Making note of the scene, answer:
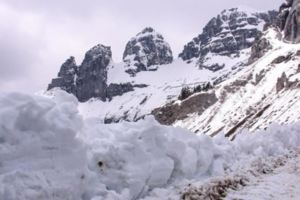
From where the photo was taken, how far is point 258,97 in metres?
134

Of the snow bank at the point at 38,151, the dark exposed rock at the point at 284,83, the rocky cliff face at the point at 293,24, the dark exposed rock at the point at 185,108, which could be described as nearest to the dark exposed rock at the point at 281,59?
the dark exposed rock at the point at 185,108

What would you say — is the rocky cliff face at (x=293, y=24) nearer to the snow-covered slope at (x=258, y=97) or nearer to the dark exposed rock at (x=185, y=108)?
the snow-covered slope at (x=258, y=97)

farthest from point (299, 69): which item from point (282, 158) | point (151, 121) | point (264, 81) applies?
point (151, 121)

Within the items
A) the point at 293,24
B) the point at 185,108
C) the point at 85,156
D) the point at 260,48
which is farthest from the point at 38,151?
the point at 260,48

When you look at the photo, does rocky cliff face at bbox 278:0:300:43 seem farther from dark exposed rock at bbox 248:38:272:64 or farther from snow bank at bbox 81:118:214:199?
snow bank at bbox 81:118:214:199

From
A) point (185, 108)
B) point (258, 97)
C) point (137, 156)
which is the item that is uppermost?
point (258, 97)

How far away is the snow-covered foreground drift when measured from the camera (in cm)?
778

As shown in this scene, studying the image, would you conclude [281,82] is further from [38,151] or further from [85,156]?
[38,151]

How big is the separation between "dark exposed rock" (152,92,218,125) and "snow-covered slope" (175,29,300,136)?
2667mm

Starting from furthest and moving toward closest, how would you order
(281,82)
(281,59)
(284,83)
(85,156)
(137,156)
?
1. (281,59)
2. (281,82)
3. (284,83)
4. (137,156)
5. (85,156)

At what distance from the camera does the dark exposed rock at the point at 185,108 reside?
15900cm

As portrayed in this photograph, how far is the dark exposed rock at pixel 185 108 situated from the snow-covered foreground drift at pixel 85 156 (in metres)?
145

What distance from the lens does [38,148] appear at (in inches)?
320

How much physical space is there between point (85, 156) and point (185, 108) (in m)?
157
